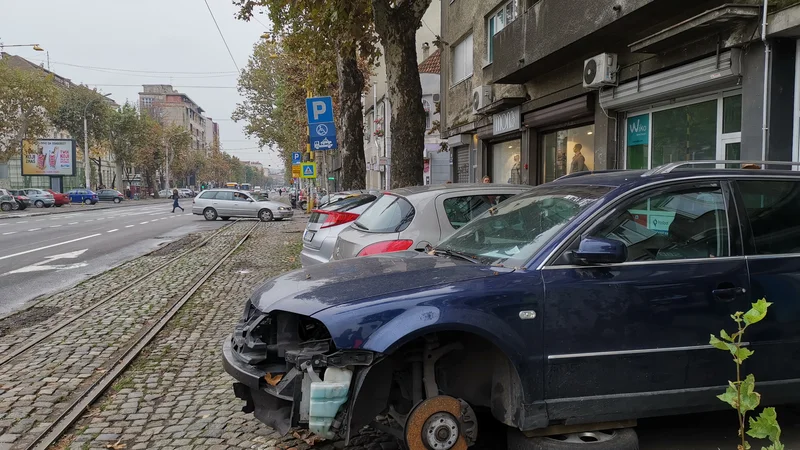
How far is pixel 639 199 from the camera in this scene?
3.51m

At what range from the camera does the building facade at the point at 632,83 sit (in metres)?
7.19

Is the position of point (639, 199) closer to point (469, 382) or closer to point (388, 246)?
point (469, 382)

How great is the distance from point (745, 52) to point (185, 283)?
8.96 meters

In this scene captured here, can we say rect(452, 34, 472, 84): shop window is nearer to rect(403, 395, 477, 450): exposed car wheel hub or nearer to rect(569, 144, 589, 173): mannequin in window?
rect(569, 144, 589, 173): mannequin in window

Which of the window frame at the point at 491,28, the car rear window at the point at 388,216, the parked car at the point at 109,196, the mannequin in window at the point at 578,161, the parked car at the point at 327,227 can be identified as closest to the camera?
the car rear window at the point at 388,216

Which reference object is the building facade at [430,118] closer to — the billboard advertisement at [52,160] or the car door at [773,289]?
the car door at [773,289]

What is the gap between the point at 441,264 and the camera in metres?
3.57

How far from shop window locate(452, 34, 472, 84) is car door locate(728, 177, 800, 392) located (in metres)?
14.8

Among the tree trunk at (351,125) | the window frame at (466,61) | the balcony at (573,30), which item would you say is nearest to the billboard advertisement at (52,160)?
the tree trunk at (351,125)

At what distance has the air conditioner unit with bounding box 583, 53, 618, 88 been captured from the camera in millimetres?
10031

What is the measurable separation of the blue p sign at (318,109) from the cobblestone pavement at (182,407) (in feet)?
36.7

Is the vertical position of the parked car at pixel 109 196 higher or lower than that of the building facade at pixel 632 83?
lower

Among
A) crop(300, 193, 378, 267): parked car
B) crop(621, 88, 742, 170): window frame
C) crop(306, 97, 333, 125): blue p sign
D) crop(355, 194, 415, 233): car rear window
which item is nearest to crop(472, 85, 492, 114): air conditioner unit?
crop(306, 97, 333, 125): blue p sign

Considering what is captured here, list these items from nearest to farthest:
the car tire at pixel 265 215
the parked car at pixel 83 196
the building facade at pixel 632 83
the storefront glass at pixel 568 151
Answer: the building facade at pixel 632 83
the storefront glass at pixel 568 151
the car tire at pixel 265 215
the parked car at pixel 83 196
